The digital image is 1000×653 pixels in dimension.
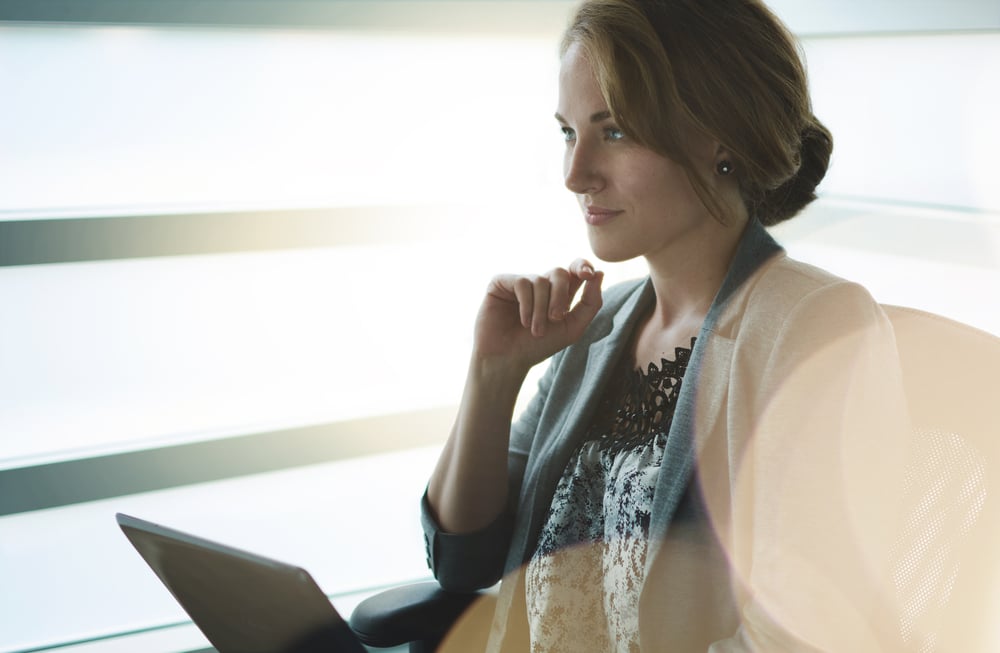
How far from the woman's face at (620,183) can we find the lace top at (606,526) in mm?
195

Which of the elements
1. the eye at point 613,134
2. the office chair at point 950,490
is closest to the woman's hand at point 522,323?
the eye at point 613,134

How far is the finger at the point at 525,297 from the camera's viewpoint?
57.3 inches

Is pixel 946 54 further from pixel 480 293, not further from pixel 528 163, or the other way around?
pixel 480 293

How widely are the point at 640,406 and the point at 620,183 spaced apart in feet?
1.22

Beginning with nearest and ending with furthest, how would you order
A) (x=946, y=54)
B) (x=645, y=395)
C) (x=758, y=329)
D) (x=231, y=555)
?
(x=231, y=555) → (x=758, y=329) → (x=645, y=395) → (x=946, y=54)

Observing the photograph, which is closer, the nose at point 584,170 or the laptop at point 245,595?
the laptop at point 245,595

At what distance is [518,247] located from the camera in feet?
9.18

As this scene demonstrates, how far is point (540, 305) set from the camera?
145 centimetres

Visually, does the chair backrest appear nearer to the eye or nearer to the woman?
the woman

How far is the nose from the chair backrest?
20.7 inches

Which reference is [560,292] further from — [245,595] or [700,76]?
[245,595]

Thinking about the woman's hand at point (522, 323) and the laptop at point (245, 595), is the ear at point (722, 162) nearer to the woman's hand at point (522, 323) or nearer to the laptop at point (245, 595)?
the woman's hand at point (522, 323)

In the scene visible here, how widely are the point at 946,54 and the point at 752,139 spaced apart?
157 cm

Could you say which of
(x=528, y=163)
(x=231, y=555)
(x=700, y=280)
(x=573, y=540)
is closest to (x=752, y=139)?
(x=700, y=280)
